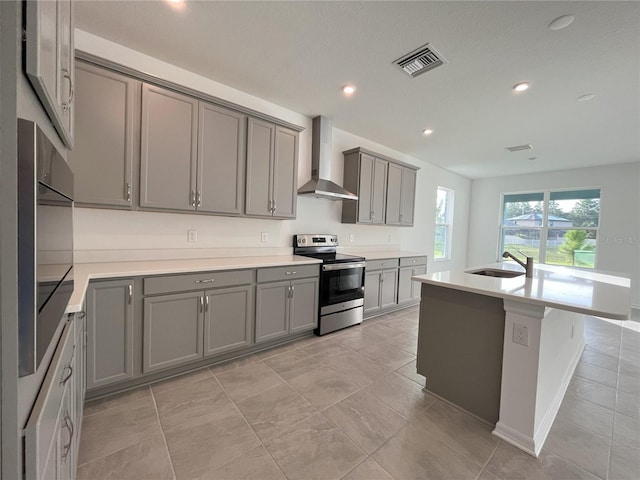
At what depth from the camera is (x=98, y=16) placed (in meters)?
Answer: 1.98

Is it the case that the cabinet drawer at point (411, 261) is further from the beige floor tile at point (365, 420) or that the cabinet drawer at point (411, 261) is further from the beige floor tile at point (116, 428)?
the beige floor tile at point (116, 428)

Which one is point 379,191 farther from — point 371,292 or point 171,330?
point 171,330

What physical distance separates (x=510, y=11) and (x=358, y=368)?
293cm

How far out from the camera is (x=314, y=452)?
62.0 inches

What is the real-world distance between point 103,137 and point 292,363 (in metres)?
2.41

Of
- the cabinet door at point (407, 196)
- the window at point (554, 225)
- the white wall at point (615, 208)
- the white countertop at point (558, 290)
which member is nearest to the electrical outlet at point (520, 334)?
the white countertop at point (558, 290)

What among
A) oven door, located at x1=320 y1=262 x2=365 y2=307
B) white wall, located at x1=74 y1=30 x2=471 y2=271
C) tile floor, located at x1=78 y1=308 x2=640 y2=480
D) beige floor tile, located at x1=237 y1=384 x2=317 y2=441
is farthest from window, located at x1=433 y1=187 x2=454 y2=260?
beige floor tile, located at x1=237 y1=384 x2=317 y2=441

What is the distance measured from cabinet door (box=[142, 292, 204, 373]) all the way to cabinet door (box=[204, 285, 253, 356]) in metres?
0.07

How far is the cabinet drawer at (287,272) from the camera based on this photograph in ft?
8.78

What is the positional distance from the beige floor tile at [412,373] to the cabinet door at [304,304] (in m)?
1.06

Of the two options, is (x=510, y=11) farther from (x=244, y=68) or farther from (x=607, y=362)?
(x=607, y=362)

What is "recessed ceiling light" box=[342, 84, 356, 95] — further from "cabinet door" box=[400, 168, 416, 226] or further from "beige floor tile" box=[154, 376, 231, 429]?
"beige floor tile" box=[154, 376, 231, 429]

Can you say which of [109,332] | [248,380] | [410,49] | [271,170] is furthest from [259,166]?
[248,380]

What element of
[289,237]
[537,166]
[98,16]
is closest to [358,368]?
[289,237]
